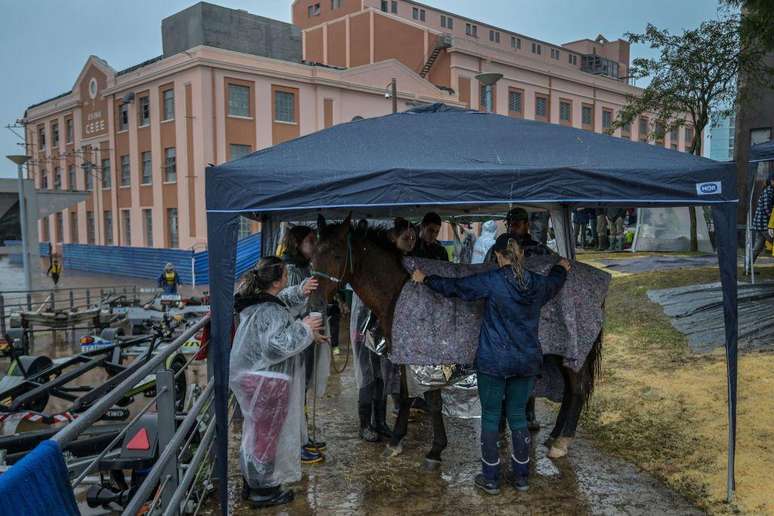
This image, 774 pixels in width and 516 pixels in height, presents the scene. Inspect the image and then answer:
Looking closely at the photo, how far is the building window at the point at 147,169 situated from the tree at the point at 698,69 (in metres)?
23.0

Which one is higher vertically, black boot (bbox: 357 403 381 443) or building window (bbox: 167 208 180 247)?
building window (bbox: 167 208 180 247)

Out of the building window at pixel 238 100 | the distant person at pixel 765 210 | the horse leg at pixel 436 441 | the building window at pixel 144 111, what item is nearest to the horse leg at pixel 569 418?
the horse leg at pixel 436 441

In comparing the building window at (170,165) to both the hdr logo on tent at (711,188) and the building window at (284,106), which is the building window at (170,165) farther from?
the hdr logo on tent at (711,188)

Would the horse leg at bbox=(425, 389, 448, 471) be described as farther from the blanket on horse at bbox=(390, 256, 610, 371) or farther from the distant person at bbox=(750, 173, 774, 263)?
the distant person at bbox=(750, 173, 774, 263)

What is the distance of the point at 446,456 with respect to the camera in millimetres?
4988

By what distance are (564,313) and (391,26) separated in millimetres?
35437

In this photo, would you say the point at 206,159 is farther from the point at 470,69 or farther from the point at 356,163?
the point at 356,163

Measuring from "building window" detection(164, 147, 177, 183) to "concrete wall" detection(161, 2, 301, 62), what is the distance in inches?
200

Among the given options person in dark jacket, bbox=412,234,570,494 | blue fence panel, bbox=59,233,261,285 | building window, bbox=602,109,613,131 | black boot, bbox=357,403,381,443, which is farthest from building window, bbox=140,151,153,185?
building window, bbox=602,109,613,131

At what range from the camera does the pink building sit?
2709cm

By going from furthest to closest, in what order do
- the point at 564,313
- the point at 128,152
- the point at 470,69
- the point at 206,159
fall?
the point at 470,69, the point at 128,152, the point at 206,159, the point at 564,313

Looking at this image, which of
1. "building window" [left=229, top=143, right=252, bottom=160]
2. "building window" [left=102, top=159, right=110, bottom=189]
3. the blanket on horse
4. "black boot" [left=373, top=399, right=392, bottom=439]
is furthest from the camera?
"building window" [left=102, top=159, right=110, bottom=189]

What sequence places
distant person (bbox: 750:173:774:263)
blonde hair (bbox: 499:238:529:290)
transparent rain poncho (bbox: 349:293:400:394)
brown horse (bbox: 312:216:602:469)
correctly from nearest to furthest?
1. blonde hair (bbox: 499:238:529:290)
2. brown horse (bbox: 312:216:602:469)
3. transparent rain poncho (bbox: 349:293:400:394)
4. distant person (bbox: 750:173:774:263)

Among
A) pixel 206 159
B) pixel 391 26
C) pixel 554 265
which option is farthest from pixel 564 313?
pixel 391 26
